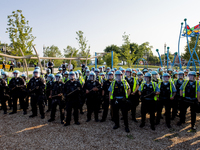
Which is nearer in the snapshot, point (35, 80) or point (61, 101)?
point (61, 101)

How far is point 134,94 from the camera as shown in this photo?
23.5 feet

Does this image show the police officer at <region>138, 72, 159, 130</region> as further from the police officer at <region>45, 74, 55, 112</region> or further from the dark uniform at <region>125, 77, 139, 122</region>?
the police officer at <region>45, 74, 55, 112</region>

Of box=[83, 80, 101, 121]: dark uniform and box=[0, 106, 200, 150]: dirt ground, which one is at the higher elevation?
box=[83, 80, 101, 121]: dark uniform

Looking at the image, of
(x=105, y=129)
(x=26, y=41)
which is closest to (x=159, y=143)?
(x=105, y=129)

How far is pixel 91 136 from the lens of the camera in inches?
222

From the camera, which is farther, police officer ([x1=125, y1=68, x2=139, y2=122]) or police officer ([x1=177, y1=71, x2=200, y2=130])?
police officer ([x1=125, y1=68, x2=139, y2=122])

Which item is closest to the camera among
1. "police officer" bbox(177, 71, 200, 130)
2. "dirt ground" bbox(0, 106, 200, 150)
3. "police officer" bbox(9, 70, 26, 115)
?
"dirt ground" bbox(0, 106, 200, 150)

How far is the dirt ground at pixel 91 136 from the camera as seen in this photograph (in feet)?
16.4

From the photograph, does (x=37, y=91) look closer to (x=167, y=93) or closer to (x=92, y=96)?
(x=92, y=96)

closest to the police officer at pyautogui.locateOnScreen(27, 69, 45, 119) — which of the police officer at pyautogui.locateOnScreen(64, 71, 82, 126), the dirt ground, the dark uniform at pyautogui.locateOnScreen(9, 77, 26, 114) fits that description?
the dirt ground

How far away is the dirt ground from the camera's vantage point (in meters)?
4.98

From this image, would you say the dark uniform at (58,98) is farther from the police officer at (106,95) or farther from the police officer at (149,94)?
the police officer at (149,94)

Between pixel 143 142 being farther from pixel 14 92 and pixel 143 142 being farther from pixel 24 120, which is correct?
pixel 14 92

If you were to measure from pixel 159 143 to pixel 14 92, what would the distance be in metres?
7.29
